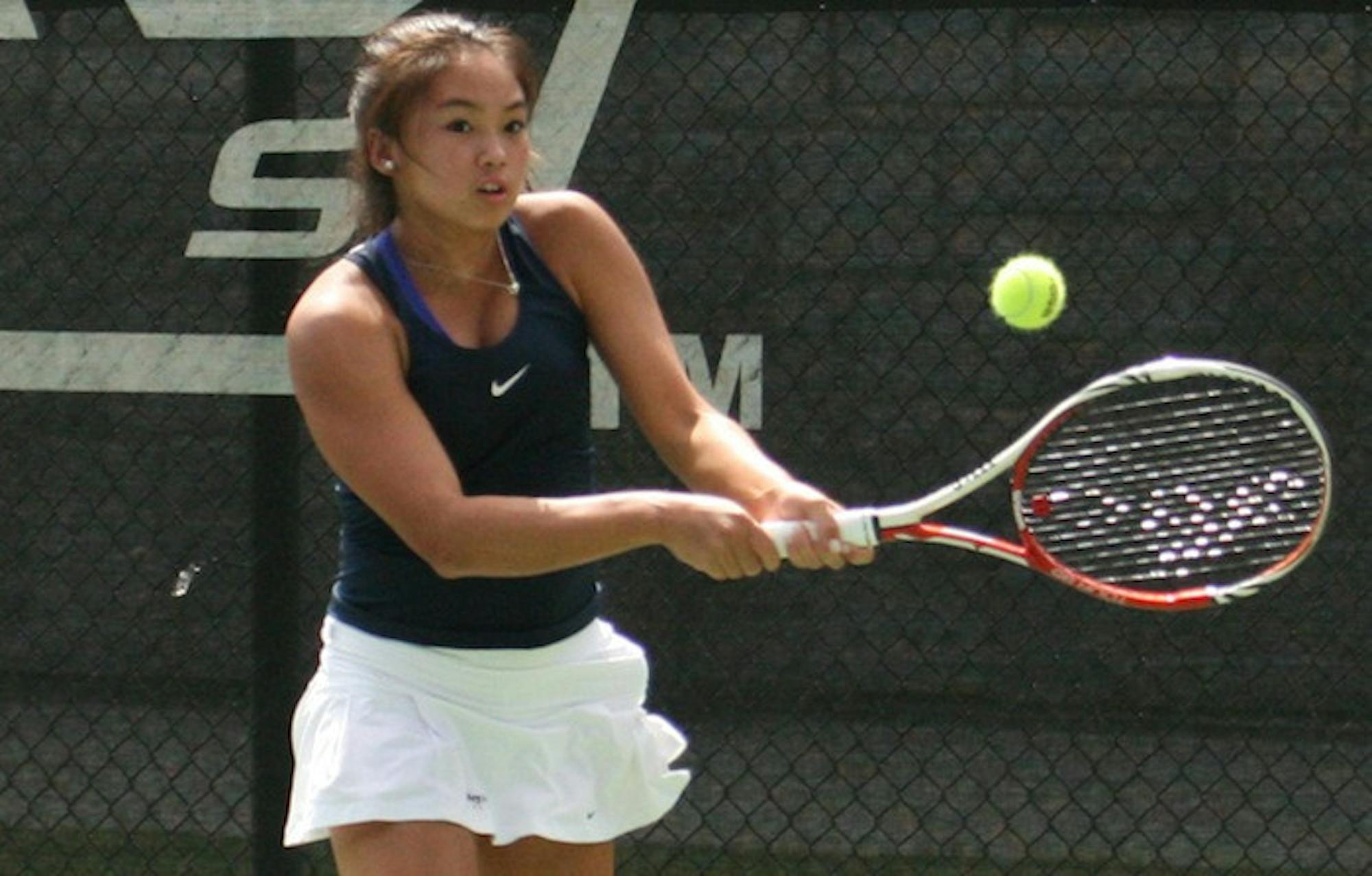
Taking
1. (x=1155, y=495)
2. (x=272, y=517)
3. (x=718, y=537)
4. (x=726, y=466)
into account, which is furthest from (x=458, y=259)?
(x=272, y=517)

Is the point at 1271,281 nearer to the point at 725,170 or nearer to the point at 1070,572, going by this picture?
the point at 725,170

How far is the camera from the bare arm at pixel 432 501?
248 cm

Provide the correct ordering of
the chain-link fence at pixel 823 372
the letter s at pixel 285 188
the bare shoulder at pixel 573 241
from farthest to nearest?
1. the letter s at pixel 285 188
2. the chain-link fence at pixel 823 372
3. the bare shoulder at pixel 573 241

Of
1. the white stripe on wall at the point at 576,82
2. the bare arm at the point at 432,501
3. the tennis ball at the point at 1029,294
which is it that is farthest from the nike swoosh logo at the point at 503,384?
the white stripe on wall at the point at 576,82

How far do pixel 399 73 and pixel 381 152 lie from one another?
0.10m

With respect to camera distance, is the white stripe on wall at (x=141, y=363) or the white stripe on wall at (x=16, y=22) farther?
the white stripe on wall at (x=16, y=22)

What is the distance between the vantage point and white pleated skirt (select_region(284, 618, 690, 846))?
8.65 ft

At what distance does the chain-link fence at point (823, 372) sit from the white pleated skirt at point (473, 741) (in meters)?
1.47

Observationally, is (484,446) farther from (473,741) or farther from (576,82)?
(576,82)

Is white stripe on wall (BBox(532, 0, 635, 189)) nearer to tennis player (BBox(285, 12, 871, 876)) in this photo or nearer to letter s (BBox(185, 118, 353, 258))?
letter s (BBox(185, 118, 353, 258))

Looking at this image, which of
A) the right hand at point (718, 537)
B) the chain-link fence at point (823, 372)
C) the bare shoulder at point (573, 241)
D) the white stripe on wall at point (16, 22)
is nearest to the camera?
the right hand at point (718, 537)

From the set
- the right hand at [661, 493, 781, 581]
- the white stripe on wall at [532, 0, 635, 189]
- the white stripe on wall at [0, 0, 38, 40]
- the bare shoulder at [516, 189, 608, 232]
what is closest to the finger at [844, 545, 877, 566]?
the right hand at [661, 493, 781, 581]

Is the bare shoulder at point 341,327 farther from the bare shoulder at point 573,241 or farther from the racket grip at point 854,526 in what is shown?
the racket grip at point 854,526

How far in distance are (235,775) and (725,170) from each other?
1.46 m
